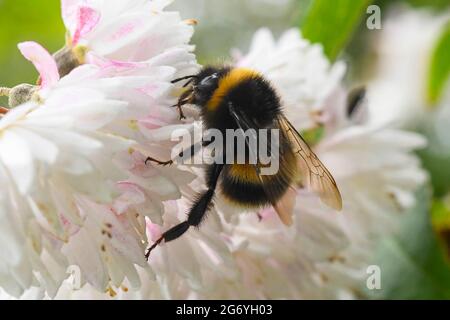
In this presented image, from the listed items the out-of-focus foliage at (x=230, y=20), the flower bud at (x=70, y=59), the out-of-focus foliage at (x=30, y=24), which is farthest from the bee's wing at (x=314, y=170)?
the out-of-focus foliage at (x=230, y=20)

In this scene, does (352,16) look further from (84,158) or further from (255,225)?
(84,158)

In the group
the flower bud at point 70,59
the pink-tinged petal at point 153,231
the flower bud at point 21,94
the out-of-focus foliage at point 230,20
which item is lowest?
the out-of-focus foliage at point 230,20

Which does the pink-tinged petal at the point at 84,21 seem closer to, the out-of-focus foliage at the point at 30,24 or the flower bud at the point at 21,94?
the flower bud at the point at 21,94

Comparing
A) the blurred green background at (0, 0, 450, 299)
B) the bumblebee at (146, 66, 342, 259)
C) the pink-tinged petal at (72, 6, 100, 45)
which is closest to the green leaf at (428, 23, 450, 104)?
the blurred green background at (0, 0, 450, 299)

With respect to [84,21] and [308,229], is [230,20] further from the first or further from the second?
[84,21]

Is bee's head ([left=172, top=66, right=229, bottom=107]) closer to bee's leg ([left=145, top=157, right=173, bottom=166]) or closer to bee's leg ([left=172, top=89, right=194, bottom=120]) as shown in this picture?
bee's leg ([left=172, top=89, right=194, bottom=120])

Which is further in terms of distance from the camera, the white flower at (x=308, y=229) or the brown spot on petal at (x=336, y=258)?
the brown spot on petal at (x=336, y=258)

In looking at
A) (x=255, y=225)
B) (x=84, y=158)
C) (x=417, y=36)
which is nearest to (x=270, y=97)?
(x=255, y=225)
